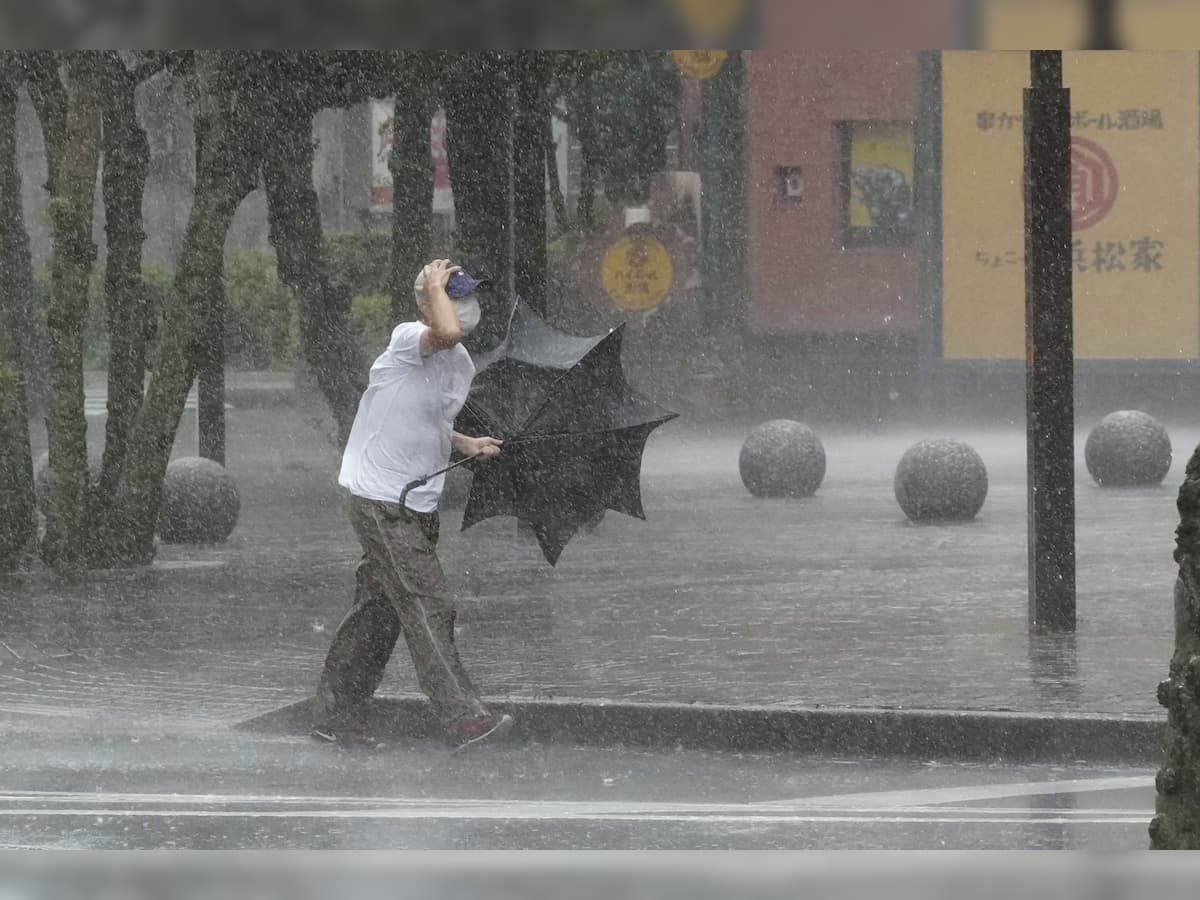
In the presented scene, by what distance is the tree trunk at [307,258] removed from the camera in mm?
14789

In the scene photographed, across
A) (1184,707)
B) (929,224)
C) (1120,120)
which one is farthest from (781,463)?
(1184,707)

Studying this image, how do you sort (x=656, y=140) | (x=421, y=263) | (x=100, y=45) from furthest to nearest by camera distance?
(x=656, y=140)
(x=421, y=263)
(x=100, y=45)

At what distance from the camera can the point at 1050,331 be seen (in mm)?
9766

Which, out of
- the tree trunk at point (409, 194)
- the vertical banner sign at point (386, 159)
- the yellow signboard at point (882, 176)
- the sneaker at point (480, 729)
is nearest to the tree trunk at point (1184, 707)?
the sneaker at point (480, 729)

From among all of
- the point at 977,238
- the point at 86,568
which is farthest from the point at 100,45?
the point at 977,238

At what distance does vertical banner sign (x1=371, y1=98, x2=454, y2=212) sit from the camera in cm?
1545

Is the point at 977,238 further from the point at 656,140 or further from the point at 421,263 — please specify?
the point at 421,263

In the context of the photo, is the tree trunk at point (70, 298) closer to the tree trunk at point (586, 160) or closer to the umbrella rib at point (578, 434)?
the umbrella rib at point (578, 434)

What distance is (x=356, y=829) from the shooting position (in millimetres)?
6855

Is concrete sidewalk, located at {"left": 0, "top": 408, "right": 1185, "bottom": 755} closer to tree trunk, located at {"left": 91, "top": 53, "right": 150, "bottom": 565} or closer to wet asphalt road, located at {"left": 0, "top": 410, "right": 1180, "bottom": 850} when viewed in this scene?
wet asphalt road, located at {"left": 0, "top": 410, "right": 1180, "bottom": 850}

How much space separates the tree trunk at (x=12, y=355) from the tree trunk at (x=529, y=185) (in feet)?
9.49

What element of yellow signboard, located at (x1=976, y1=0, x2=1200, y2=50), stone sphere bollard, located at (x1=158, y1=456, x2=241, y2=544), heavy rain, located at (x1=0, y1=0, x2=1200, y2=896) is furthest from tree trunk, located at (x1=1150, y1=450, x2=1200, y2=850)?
stone sphere bollard, located at (x1=158, y1=456, x2=241, y2=544)

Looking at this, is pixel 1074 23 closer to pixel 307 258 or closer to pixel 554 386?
pixel 554 386

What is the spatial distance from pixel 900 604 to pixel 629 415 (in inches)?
132
